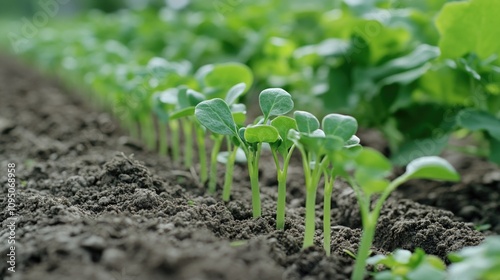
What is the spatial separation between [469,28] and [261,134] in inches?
50.9

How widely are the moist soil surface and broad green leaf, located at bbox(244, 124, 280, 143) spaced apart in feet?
0.85

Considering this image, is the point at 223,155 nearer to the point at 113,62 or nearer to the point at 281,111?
the point at 281,111

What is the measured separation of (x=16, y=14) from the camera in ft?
59.4

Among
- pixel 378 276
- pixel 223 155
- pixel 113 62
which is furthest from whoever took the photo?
pixel 113 62

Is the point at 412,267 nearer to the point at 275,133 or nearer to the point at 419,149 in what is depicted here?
the point at 275,133

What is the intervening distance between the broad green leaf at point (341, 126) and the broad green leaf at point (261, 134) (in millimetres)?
141

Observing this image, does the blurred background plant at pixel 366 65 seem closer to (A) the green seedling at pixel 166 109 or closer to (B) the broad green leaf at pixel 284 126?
(A) the green seedling at pixel 166 109

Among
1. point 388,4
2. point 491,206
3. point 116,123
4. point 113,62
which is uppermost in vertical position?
point 388,4

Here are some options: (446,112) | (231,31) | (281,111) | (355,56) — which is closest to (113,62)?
(231,31)

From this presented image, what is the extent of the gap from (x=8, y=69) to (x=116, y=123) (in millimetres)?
3354

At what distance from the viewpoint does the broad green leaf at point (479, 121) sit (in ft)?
7.65

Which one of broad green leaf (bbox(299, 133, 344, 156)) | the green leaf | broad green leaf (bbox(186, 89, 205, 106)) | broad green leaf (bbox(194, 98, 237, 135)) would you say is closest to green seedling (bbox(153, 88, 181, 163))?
broad green leaf (bbox(186, 89, 205, 106))

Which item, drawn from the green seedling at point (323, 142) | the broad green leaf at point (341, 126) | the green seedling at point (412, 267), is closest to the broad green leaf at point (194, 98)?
the green seedling at point (323, 142)

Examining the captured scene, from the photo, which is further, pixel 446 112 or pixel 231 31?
pixel 231 31
